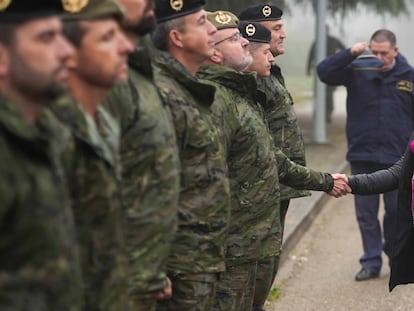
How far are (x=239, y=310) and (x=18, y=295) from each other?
8.46 feet

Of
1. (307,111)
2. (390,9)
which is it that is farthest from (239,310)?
(307,111)

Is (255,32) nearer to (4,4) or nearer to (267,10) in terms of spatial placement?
(267,10)

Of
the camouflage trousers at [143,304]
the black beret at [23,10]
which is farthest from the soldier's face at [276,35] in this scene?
the black beret at [23,10]

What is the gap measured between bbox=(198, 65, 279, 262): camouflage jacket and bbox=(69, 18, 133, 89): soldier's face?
170 cm

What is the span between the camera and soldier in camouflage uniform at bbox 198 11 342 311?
15.3 ft

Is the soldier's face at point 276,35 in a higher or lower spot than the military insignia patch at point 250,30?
lower

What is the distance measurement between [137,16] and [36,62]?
0.99 metres

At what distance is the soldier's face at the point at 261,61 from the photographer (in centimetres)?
557

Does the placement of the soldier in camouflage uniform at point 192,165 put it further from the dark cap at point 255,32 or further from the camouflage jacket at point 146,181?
the dark cap at point 255,32

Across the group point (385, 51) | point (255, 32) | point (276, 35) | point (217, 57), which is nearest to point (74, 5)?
point (217, 57)

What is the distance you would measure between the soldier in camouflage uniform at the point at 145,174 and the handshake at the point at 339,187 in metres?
2.71

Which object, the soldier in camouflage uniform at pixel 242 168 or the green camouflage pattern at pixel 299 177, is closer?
the soldier in camouflage uniform at pixel 242 168

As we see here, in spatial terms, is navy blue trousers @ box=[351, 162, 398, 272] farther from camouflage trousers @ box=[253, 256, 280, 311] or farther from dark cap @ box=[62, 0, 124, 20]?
dark cap @ box=[62, 0, 124, 20]

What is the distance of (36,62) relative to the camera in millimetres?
2346
